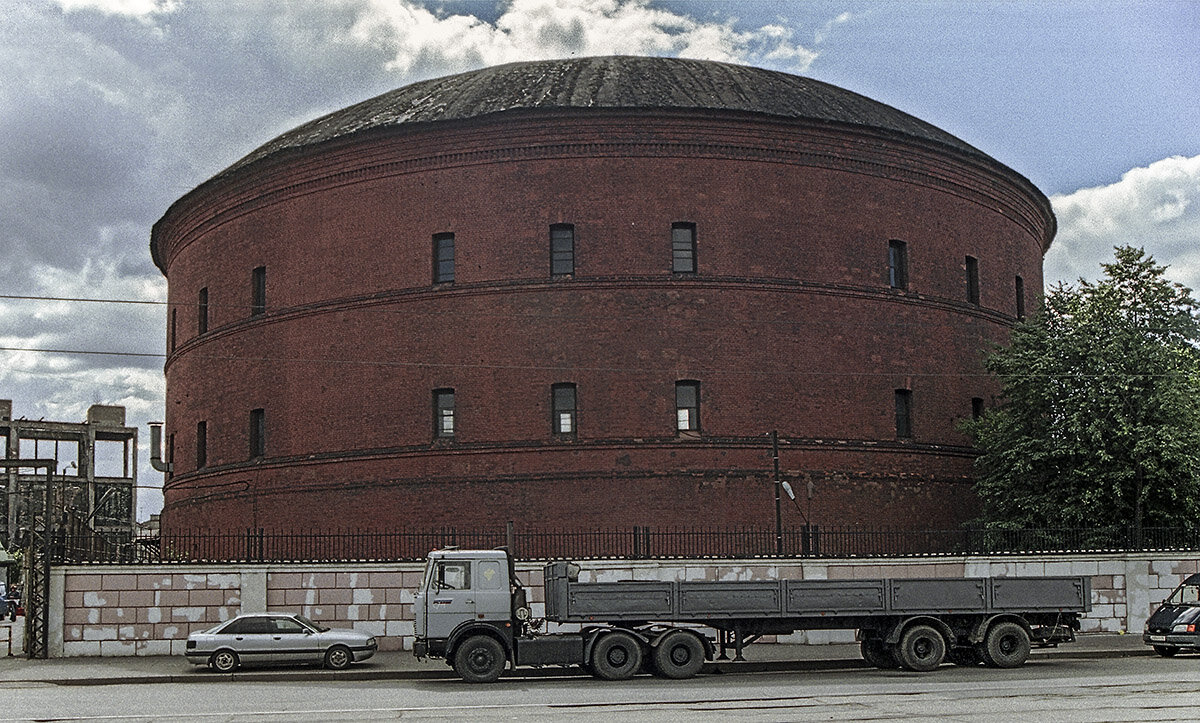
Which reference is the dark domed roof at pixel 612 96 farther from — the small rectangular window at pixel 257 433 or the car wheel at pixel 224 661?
the car wheel at pixel 224 661

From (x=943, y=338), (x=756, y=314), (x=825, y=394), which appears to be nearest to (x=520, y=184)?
(x=756, y=314)

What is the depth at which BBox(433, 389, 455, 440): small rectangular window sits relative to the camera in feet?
107

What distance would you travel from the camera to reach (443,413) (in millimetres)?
32844

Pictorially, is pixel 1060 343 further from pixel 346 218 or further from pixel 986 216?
pixel 346 218

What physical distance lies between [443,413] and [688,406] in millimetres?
5876

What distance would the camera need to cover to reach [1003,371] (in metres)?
33.5

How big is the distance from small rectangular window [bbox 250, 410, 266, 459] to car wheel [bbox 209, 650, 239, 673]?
46.1 ft

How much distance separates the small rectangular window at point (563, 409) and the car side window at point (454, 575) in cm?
1141

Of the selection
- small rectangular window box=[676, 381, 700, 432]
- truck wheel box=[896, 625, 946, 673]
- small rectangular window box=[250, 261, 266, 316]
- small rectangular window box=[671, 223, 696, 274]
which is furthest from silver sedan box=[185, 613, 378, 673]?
small rectangular window box=[250, 261, 266, 316]

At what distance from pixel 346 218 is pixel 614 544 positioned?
36.0 feet

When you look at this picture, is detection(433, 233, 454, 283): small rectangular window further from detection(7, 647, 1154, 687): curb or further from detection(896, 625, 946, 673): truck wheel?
detection(896, 625, 946, 673): truck wheel

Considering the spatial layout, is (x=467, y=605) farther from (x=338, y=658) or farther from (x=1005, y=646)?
(x=1005, y=646)

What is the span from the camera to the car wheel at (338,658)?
22203 mm

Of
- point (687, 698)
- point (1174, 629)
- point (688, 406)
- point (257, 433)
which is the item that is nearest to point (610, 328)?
point (688, 406)
